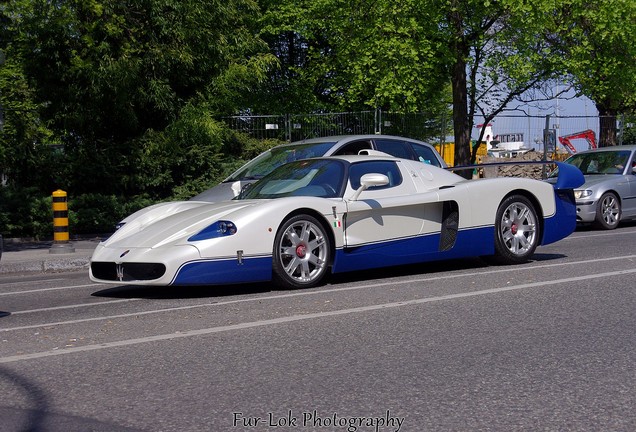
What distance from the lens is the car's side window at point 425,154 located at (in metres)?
12.9

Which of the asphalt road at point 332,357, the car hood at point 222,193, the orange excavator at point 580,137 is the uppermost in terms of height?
the orange excavator at point 580,137

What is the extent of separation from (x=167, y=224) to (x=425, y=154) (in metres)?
5.60

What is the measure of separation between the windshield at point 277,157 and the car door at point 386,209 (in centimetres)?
331

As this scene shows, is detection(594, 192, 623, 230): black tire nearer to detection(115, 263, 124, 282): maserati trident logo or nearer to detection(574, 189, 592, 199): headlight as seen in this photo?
detection(574, 189, 592, 199): headlight

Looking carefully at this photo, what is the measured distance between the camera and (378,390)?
446 cm

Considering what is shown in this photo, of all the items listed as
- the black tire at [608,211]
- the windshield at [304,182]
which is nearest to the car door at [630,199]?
the black tire at [608,211]

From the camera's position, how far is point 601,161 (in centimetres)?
1686

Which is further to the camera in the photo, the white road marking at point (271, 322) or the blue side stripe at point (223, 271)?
the blue side stripe at point (223, 271)

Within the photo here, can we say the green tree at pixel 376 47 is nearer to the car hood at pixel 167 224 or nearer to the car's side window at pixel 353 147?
the car's side window at pixel 353 147

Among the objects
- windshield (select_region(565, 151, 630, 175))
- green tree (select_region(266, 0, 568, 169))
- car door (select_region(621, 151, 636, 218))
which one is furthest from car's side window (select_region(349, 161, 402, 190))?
green tree (select_region(266, 0, 568, 169))

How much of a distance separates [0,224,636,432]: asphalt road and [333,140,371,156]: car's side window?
4.26 m

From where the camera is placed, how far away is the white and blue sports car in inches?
307

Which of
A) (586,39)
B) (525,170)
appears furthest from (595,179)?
(586,39)

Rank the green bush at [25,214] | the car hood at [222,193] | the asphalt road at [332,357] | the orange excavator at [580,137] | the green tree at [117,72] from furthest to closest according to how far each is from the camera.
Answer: the orange excavator at [580,137], the green tree at [117,72], the green bush at [25,214], the car hood at [222,193], the asphalt road at [332,357]
